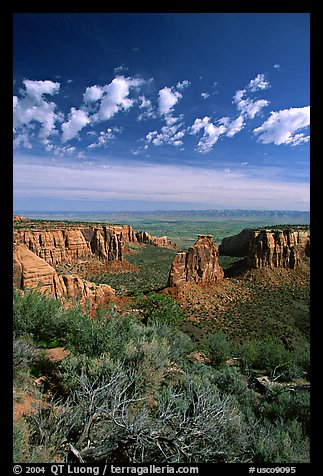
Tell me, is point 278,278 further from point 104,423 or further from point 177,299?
point 104,423

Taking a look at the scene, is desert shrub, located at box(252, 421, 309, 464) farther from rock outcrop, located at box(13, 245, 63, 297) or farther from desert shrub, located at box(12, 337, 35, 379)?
rock outcrop, located at box(13, 245, 63, 297)

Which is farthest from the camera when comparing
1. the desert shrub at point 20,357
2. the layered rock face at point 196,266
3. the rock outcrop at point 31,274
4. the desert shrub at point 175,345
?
the layered rock face at point 196,266

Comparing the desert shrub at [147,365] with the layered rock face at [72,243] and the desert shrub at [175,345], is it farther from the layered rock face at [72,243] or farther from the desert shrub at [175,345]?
the layered rock face at [72,243]

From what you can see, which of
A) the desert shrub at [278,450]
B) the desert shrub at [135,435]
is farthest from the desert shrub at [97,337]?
the desert shrub at [278,450]

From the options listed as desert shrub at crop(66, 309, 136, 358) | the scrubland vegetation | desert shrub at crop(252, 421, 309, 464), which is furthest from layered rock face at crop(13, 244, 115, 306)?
desert shrub at crop(252, 421, 309, 464)
